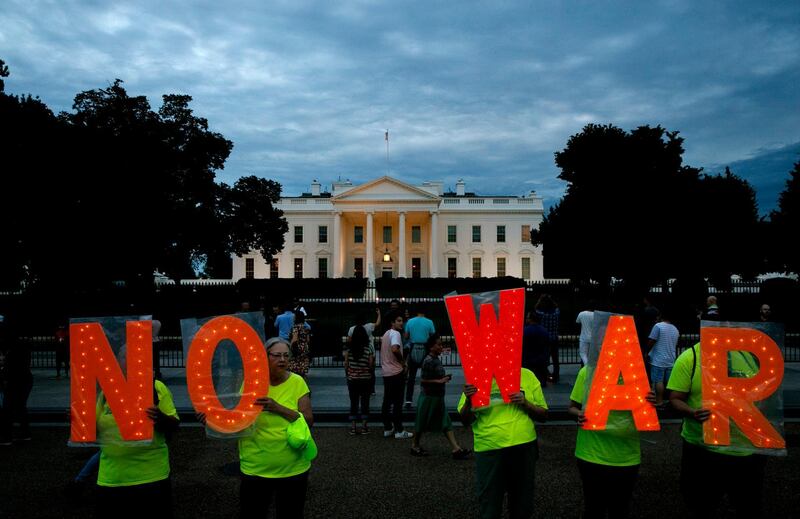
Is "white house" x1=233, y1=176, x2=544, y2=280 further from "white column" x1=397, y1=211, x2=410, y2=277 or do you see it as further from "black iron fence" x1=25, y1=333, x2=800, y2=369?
"black iron fence" x1=25, y1=333, x2=800, y2=369

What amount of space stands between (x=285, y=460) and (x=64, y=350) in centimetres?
1374

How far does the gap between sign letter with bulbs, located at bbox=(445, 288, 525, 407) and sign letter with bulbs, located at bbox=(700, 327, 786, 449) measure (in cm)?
123

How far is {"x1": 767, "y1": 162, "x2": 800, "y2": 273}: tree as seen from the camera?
125 feet

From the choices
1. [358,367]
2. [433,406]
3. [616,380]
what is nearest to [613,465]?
[616,380]

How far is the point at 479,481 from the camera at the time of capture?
160 inches

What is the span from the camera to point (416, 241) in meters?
70.4

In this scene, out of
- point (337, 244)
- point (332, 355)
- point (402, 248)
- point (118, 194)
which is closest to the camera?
point (332, 355)

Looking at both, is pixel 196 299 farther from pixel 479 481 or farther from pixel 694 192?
pixel 694 192

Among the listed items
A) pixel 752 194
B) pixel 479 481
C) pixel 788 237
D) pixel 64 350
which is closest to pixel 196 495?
pixel 479 481

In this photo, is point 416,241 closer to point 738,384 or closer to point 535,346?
point 535,346

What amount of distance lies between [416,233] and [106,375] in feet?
219

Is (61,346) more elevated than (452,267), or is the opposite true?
(452,267)

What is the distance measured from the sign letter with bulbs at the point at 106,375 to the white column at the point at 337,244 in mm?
62299

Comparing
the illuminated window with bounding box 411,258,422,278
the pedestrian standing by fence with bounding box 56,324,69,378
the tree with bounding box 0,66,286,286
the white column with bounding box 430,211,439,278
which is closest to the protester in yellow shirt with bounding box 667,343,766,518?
the pedestrian standing by fence with bounding box 56,324,69,378
